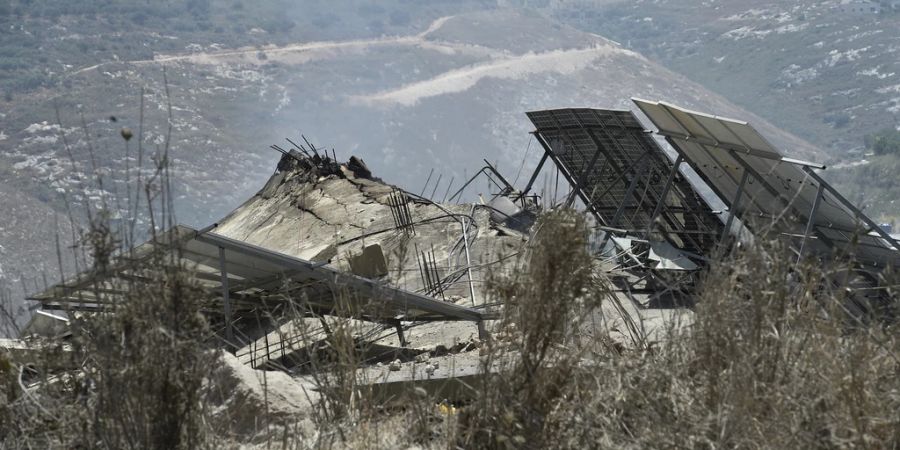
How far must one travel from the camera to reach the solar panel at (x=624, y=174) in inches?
499

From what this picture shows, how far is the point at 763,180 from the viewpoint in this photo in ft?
35.0

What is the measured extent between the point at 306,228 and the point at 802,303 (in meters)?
11.0

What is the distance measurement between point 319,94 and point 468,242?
3726 inches

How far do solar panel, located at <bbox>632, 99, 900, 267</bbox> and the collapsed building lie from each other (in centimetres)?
2

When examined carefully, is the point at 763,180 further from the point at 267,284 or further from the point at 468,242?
the point at 267,284

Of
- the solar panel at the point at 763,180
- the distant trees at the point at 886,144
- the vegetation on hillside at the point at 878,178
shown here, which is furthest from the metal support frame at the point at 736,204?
the distant trees at the point at 886,144

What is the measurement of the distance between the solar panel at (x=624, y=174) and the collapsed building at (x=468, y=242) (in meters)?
0.03

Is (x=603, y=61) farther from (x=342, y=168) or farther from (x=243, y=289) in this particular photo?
(x=243, y=289)

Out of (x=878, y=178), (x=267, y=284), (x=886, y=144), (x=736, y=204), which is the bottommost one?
(x=878, y=178)

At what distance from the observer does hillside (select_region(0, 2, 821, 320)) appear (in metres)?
92.7

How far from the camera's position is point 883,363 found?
5090mm

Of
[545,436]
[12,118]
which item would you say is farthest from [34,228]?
[545,436]

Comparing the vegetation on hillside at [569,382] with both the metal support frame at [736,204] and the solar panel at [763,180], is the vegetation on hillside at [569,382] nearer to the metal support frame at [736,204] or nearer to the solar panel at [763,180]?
the solar panel at [763,180]

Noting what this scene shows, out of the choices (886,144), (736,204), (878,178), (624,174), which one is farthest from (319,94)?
(736,204)
